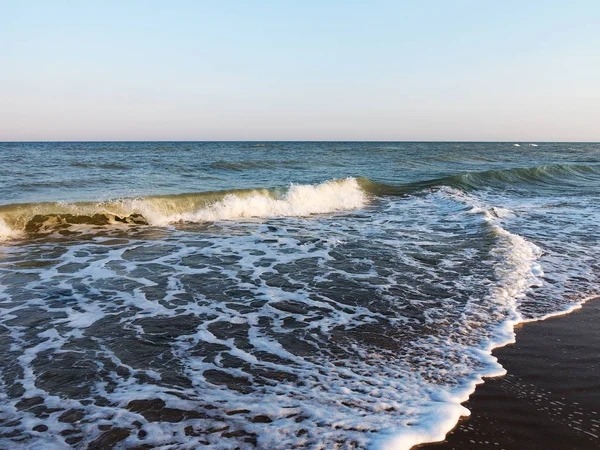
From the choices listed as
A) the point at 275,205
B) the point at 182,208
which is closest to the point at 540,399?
the point at 182,208

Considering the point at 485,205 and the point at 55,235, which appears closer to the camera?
the point at 55,235

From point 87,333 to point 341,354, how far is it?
8.62 feet

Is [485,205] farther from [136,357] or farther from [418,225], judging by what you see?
[136,357]

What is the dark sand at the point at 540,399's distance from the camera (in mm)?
3156

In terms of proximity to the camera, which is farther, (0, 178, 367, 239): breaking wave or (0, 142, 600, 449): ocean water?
(0, 178, 367, 239): breaking wave

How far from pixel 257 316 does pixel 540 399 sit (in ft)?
9.87

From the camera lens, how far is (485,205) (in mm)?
16188

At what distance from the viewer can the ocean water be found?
3.36 m

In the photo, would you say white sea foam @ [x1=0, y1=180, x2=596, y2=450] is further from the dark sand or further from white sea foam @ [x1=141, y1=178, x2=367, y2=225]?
white sea foam @ [x1=141, y1=178, x2=367, y2=225]

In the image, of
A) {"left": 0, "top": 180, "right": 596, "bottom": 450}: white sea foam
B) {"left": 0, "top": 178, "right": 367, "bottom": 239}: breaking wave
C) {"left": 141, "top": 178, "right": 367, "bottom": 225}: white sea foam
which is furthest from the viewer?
{"left": 141, "top": 178, "right": 367, "bottom": 225}: white sea foam

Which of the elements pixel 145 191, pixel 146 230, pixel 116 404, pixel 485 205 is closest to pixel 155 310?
pixel 116 404

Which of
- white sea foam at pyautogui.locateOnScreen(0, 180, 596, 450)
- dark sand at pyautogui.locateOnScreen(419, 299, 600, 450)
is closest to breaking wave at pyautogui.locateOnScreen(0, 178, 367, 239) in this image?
white sea foam at pyautogui.locateOnScreen(0, 180, 596, 450)

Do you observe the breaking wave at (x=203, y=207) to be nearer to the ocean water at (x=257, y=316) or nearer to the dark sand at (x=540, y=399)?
the ocean water at (x=257, y=316)

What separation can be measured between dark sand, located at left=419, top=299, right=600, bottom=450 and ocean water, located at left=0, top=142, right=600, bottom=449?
6.3 inches
